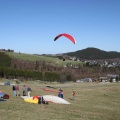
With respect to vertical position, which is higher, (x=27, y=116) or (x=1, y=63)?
(x=1, y=63)

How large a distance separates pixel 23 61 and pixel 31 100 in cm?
16316

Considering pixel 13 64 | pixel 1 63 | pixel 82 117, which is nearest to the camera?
pixel 82 117

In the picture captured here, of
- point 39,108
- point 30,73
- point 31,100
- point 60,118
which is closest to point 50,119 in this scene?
point 60,118

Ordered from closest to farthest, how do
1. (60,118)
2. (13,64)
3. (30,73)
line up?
(60,118) < (30,73) < (13,64)

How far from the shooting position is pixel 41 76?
471 ft

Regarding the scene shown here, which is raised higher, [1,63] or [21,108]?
[1,63]

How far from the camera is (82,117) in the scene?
96.2 ft

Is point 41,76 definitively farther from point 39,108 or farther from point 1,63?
point 39,108

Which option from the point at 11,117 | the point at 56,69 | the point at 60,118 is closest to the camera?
the point at 11,117

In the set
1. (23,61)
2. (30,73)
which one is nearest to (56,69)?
(23,61)

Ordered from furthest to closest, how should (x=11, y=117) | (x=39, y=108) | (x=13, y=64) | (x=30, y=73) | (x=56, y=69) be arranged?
(x=56, y=69)
(x=13, y=64)
(x=30, y=73)
(x=39, y=108)
(x=11, y=117)

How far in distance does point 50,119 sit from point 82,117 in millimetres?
4564

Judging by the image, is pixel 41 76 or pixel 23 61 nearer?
pixel 41 76

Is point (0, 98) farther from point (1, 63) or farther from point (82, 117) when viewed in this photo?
point (1, 63)
